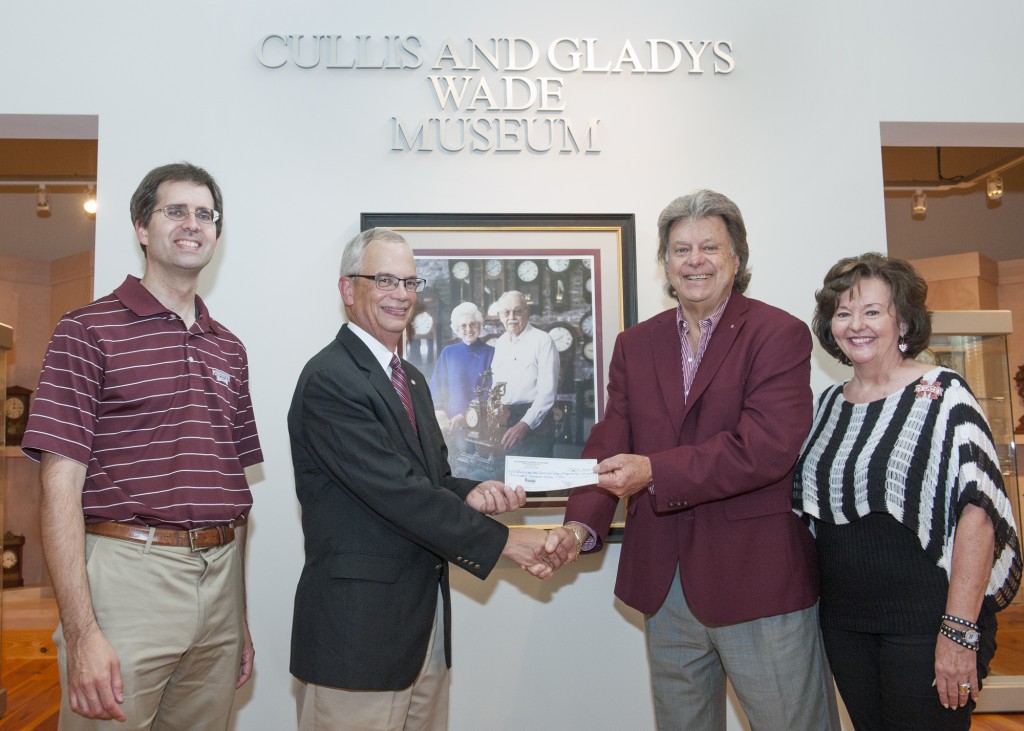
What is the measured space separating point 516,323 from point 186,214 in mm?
1437

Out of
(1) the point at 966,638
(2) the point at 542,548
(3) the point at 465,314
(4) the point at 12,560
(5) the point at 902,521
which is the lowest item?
(4) the point at 12,560

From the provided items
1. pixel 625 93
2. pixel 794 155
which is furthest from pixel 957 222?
pixel 625 93

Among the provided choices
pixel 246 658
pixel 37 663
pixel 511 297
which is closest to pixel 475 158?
pixel 511 297

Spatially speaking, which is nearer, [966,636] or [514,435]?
[966,636]

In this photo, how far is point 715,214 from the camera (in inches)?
100

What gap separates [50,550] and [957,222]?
26.0ft

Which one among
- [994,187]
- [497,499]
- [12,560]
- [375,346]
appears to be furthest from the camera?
[12,560]

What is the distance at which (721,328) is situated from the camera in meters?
2.48

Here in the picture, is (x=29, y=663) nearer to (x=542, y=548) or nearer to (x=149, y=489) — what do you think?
(x=149, y=489)

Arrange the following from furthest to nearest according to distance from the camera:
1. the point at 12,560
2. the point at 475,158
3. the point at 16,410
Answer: the point at 16,410 → the point at 12,560 → the point at 475,158

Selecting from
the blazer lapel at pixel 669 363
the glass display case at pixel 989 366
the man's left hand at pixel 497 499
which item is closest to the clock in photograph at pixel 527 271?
the blazer lapel at pixel 669 363

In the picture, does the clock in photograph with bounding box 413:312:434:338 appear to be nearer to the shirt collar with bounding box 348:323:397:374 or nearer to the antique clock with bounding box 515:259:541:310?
the antique clock with bounding box 515:259:541:310

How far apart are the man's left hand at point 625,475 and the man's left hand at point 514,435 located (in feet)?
2.87

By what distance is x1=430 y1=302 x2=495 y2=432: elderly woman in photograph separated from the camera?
3256mm
